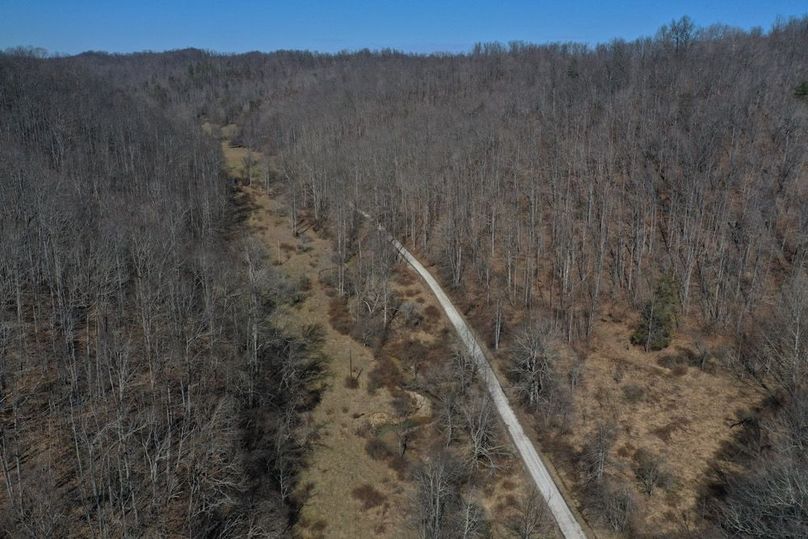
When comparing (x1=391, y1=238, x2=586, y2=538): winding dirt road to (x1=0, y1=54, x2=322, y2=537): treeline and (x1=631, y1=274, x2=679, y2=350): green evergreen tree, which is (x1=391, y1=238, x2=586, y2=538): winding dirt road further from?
(x1=0, y1=54, x2=322, y2=537): treeline

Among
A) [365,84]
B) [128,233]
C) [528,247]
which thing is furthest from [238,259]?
[365,84]

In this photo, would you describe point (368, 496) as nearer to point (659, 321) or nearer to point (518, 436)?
point (518, 436)

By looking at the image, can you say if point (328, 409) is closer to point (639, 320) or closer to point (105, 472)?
point (105, 472)

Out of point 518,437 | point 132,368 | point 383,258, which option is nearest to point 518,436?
point 518,437

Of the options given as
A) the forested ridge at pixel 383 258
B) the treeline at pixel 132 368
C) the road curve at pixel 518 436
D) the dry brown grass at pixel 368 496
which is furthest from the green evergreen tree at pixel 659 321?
the treeline at pixel 132 368

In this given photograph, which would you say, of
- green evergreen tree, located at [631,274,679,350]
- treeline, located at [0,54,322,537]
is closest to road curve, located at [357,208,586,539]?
green evergreen tree, located at [631,274,679,350]

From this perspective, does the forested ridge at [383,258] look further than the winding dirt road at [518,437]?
No

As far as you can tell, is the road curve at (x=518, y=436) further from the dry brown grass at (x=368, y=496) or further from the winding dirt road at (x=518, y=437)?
the dry brown grass at (x=368, y=496)
